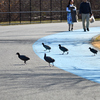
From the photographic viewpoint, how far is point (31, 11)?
3662 centimetres

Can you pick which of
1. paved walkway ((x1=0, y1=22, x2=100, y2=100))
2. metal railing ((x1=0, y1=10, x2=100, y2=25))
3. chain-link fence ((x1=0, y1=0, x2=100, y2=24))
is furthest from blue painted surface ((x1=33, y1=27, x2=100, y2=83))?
chain-link fence ((x1=0, y1=0, x2=100, y2=24))

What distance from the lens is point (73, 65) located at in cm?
1158

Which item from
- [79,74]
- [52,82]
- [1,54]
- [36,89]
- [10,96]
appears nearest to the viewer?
[10,96]

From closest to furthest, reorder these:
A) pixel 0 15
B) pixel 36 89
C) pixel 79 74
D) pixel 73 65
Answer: pixel 36 89, pixel 79 74, pixel 73 65, pixel 0 15

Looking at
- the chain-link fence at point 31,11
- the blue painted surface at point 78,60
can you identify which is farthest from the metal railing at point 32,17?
the blue painted surface at point 78,60

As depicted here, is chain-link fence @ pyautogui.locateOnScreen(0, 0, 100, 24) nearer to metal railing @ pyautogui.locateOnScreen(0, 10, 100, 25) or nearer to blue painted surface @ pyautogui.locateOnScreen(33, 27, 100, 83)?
metal railing @ pyautogui.locateOnScreen(0, 10, 100, 25)

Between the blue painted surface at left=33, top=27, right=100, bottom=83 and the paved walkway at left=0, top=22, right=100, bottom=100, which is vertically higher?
the paved walkway at left=0, top=22, right=100, bottom=100

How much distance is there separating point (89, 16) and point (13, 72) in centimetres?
1408

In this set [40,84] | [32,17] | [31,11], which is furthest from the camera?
[32,17]

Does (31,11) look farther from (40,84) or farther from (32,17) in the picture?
(40,84)

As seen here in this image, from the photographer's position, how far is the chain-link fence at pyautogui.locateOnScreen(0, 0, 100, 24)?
3596cm

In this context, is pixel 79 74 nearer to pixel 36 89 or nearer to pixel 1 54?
pixel 36 89

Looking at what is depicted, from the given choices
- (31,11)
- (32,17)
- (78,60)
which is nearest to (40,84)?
(78,60)

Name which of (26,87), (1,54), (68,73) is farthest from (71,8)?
(26,87)
